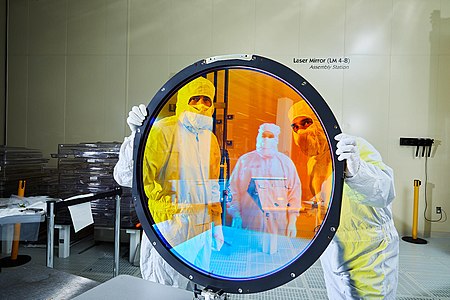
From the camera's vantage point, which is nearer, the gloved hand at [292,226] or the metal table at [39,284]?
the gloved hand at [292,226]

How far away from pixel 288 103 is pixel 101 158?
115 inches

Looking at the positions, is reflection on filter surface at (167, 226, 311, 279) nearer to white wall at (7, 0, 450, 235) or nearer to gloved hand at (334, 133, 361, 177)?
gloved hand at (334, 133, 361, 177)

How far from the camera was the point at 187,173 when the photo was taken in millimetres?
925

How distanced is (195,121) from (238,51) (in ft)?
10.8

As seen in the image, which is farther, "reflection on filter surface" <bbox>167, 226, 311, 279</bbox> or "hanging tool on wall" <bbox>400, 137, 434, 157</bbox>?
"hanging tool on wall" <bbox>400, 137, 434, 157</bbox>

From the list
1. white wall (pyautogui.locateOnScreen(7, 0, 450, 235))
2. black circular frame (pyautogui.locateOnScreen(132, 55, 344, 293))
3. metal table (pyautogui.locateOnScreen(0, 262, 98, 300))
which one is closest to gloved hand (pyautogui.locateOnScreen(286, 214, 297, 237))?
black circular frame (pyautogui.locateOnScreen(132, 55, 344, 293))

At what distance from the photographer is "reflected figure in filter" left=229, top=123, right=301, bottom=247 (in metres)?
0.83

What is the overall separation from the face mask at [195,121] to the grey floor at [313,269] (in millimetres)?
1606

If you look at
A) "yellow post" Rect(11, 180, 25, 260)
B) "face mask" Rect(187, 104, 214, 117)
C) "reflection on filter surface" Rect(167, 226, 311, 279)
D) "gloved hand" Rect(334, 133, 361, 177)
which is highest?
"face mask" Rect(187, 104, 214, 117)

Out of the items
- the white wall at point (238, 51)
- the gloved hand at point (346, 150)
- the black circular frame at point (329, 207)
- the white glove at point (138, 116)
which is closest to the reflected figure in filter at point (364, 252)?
the gloved hand at point (346, 150)

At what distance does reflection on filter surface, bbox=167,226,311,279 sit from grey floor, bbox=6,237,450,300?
4.92ft

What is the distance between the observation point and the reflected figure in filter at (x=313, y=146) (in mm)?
761

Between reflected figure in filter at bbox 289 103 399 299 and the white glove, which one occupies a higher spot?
the white glove

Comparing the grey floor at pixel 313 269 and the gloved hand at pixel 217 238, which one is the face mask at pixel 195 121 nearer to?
the gloved hand at pixel 217 238
